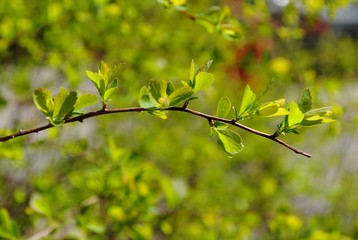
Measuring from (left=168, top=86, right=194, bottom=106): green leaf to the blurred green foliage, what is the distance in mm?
554

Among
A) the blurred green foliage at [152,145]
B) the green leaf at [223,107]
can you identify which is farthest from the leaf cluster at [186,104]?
the blurred green foliage at [152,145]

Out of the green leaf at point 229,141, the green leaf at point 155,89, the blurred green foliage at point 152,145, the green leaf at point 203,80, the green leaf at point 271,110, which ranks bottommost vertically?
the blurred green foliage at point 152,145

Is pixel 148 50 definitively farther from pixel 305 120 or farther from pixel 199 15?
pixel 305 120

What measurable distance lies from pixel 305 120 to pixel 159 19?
272 cm

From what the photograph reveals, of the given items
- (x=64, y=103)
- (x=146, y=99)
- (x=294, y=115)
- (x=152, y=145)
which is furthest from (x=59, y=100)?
(x=152, y=145)

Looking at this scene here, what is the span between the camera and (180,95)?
2.75 feet

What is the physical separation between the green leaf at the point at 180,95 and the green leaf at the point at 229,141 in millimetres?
71

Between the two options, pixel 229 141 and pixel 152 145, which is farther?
pixel 152 145

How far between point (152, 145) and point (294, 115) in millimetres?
2408

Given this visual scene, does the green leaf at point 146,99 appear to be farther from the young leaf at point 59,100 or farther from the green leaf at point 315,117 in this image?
the green leaf at point 315,117

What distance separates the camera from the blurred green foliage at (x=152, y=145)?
1.75m

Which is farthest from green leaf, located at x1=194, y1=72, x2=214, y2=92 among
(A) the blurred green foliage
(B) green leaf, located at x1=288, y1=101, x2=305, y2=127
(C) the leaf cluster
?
(A) the blurred green foliage

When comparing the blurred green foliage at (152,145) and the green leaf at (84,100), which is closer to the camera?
the green leaf at (84,100)

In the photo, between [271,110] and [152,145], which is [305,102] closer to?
[271,110]
